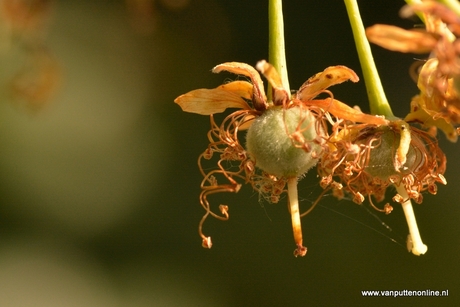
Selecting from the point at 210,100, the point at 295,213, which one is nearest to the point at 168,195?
the point at 210,100

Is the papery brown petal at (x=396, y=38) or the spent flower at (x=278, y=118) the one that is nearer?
the papery brown petal at (x=396, y=38)

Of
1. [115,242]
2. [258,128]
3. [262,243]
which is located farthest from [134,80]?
[258,128]

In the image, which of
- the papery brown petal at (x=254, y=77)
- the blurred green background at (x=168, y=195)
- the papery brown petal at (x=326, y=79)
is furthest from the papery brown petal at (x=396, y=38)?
the blurred green background at (x=168, y=195)

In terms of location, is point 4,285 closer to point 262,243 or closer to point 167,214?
point 167,214

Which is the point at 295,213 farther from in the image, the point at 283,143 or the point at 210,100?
the point at 210,100

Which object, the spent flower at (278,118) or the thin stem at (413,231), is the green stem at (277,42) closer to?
the spent flower at (278,118)

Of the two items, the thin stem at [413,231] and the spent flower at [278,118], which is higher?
the spent flower at [278,118]

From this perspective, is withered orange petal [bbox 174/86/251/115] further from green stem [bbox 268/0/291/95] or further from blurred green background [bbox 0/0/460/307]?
blurred green background [bbox 0/0/460/307]

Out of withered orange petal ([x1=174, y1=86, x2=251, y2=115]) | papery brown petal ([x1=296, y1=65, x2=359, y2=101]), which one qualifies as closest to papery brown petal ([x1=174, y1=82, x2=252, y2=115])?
withered orange petal ([x1=174, y1=86, x2=251, y2=115])
